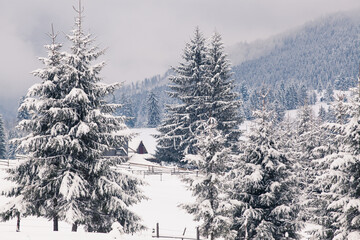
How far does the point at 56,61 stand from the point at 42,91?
1721mm

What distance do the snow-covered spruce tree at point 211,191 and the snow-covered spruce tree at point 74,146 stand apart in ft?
11.1

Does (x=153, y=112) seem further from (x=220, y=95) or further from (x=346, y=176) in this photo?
(x=346, y=176)

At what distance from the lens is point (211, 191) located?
612 inches

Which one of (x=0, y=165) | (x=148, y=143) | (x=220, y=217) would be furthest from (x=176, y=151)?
(x=148, y=143)

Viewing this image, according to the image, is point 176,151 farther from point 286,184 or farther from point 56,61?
point 56,61

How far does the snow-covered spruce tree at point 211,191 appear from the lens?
14819 millimetres

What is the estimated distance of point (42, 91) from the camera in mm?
14781

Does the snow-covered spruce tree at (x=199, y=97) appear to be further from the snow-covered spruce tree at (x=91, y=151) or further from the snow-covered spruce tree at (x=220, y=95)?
the snow-covered spruce tree at (x=91, y=151)

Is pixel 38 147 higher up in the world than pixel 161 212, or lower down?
higher up

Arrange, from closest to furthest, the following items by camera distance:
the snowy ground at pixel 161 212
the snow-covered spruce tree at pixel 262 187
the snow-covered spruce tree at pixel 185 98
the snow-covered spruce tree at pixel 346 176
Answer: the snow-covered spruce tree at pixel 346 176
the snow-covered spruce tree at pixel 262 187
the snowy ground at pixel 161 212
the snow-covered spruce tree at pixel 185 98

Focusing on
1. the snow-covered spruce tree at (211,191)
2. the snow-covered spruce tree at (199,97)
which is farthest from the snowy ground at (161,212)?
the snow-covered spruce tree at (199,97)

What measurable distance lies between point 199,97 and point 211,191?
2162 centimetres

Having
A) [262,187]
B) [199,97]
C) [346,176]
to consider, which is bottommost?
[262,187]

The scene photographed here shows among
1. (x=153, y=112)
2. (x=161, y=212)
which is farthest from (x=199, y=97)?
(x=153, y=112)
